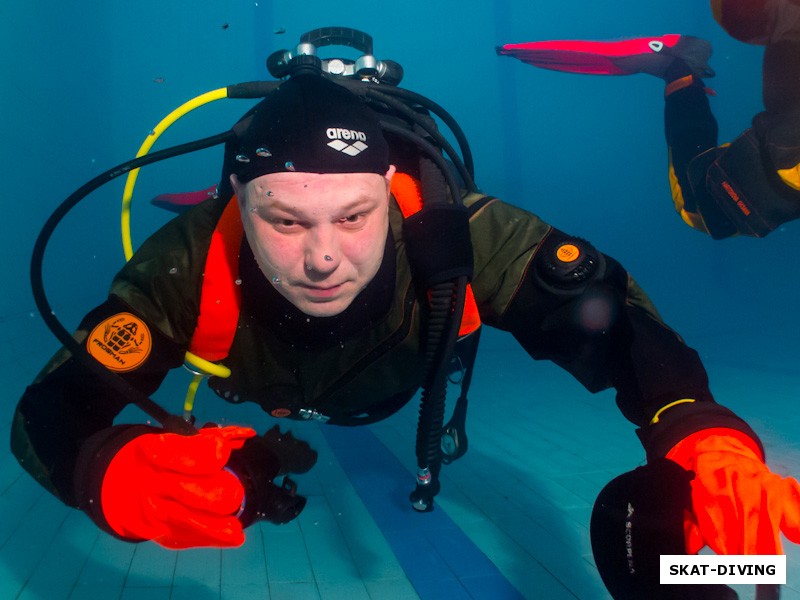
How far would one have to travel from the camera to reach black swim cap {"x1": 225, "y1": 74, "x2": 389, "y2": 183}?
6.18 ft

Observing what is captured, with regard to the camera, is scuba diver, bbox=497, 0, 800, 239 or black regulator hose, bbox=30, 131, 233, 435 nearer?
black regulator hose, bbox=30, 131, 233, 435

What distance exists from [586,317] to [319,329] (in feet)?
3.41

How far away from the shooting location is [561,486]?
13.3 ft

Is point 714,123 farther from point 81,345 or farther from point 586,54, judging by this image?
point 81,345

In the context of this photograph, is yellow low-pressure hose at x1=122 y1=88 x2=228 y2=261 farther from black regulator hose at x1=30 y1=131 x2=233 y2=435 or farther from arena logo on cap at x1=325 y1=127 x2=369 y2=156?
arena logo on cap at x1=325 y1=127 x2=369 y2=156

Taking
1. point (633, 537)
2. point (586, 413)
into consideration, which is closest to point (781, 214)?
point (586, 413)

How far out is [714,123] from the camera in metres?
6.11

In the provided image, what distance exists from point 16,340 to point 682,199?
326 inches

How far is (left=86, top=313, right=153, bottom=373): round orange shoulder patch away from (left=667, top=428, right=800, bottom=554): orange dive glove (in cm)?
179

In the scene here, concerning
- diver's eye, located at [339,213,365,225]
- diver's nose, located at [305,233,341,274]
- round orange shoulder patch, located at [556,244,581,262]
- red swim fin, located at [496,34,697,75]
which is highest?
red swim fin, located at [496,34,697,75]

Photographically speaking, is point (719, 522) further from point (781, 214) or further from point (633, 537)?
point (781, 214)

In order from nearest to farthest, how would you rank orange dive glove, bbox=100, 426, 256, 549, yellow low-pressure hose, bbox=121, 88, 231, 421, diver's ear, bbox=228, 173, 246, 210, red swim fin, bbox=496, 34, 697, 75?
1. orange dive glove, bbox=100, 426, 256, 549
2. diver's ear, bbox=228, 173, 246, 210
3. yellow low-pressure hose, bbox=121, 88, 231, 421
4. red swim fin, bbox=496, 34, 697, 75

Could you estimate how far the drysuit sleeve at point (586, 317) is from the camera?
1.84m

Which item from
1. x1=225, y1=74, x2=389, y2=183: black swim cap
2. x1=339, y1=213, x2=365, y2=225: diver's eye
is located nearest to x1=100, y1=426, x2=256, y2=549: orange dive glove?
x1=339, y1=213, x2=365, y2=225: diver's eye
